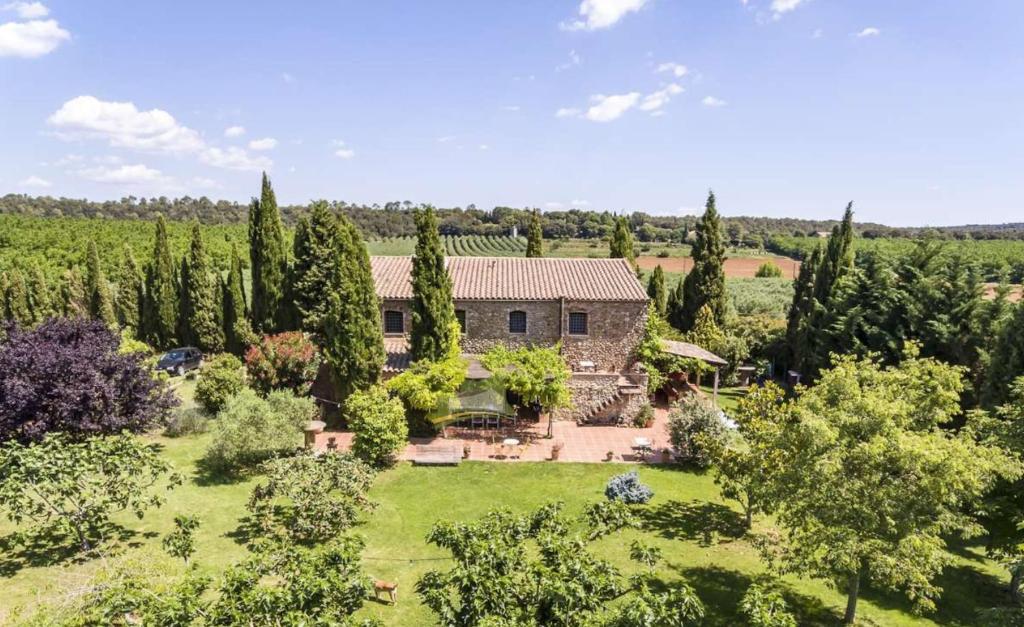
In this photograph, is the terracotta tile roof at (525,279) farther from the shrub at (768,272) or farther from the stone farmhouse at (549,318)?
the shrub at (768,272)

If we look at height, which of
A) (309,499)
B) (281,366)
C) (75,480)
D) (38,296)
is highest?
(38,296)

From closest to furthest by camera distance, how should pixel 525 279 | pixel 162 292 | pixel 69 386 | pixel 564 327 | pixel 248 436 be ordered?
pixel 69 386 < pixel 248 436 < pixel 564 327 < pixel 525 279 < pixel 162 292

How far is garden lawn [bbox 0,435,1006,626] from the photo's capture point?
524 inches

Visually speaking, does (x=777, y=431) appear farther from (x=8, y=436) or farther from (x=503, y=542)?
(x=8, y=436)

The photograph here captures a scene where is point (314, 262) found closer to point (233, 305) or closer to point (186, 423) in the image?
point (233, 305)

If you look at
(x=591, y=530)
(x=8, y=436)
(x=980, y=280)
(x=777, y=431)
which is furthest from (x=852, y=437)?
(x=8, y=436)

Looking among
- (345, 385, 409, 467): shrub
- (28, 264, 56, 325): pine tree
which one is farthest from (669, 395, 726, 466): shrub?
(28, 264, 56, 325): pine tree

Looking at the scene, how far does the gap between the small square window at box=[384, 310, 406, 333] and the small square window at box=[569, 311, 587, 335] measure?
881 centimetres

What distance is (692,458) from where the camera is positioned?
889 inches

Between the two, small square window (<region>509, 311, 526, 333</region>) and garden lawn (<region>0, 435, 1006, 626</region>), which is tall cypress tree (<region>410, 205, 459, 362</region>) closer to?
small square window (<region>509, 311, 526, 333</region>)

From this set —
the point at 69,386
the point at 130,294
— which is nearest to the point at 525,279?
the point at 69,386

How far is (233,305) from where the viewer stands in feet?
125

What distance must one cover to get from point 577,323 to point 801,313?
1647cm

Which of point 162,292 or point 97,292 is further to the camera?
point 97,292
